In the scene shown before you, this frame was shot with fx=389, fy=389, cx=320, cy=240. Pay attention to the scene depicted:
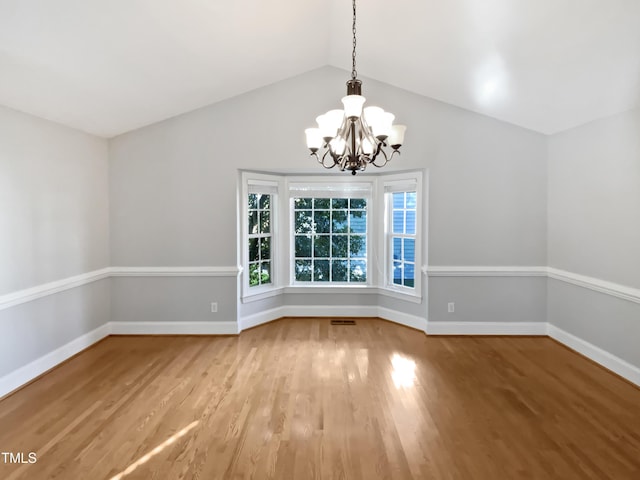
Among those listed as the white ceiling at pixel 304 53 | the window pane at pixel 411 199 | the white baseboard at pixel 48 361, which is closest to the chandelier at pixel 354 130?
the white ceiling at pixel 304 53

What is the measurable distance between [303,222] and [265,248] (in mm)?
636

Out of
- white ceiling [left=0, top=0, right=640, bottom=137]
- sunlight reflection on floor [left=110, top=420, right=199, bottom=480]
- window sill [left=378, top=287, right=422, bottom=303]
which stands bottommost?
sunlight reflection on floor [left=110, top=420, right=199, bottom=480]

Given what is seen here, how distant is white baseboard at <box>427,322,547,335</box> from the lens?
15.0ft

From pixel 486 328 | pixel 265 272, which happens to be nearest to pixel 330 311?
pixel 265 272

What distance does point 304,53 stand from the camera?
4.12 metres

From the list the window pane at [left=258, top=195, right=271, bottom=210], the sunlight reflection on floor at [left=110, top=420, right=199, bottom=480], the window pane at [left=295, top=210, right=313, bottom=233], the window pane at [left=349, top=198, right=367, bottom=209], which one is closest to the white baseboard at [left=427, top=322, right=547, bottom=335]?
the window pane at [left=349, top=198, right=367, bottom=209]

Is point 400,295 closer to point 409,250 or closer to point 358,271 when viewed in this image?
point 409,250

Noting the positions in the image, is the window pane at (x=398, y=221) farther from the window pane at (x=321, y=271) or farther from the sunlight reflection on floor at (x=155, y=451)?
the sunlight reflection on floor at (x=155, y=451)

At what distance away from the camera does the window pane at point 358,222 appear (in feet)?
17.6

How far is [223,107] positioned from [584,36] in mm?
3498

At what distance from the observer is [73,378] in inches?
136

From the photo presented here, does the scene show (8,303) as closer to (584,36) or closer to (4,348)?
(4,348)

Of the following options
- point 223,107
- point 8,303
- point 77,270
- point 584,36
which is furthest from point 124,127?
point 584,36

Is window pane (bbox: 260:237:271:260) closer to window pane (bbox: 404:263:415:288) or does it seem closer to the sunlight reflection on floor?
window pane (bbox: 404:263:415:288)
